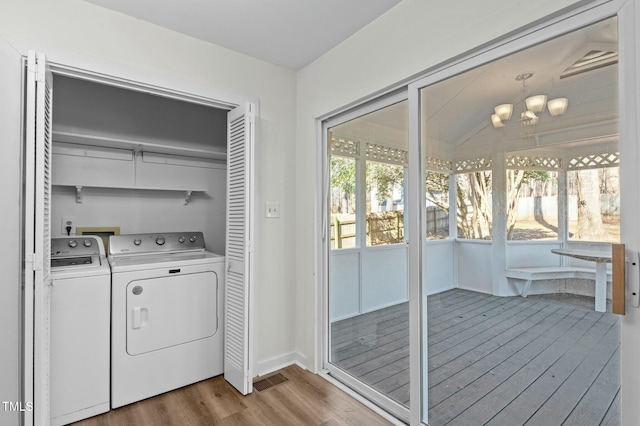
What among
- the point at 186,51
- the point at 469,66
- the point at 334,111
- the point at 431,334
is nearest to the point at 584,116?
the point at 469,66

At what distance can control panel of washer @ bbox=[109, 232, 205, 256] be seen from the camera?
2.60 metres

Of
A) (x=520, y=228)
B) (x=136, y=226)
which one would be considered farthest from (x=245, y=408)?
(x=520, y=228)

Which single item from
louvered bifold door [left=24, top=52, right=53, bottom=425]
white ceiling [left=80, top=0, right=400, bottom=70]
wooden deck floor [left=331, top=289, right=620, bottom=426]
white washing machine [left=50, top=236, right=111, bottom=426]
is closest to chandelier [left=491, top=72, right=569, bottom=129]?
wooden deck floor [left=331, top=289, right=620, bottom=426]

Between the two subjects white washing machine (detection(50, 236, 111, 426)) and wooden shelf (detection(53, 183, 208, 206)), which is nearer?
white washing machine (detection(50, 236, 111, 426))

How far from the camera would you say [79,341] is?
2.03 m

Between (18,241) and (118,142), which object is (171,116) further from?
(18,241)

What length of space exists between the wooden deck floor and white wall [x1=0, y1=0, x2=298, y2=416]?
1.02m

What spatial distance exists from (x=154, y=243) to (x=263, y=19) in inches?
78.0

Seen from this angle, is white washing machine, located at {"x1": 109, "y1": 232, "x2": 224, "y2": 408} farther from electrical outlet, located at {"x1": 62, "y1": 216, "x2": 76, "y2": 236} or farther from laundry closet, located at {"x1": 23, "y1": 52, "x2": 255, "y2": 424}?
electrical outlet, located at {"x1": 62, "y1": 216, "x2": 76, "y2": 236}

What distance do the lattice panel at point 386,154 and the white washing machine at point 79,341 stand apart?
1963 mm

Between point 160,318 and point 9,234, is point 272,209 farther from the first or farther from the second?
Result: point 9,234

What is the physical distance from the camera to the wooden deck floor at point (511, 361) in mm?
1292

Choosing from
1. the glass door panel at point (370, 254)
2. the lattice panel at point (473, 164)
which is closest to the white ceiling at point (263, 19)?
the glass door panel at point (370, 254)

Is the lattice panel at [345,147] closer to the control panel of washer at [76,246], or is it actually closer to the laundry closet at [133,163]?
the laundry closet at [133,163]
